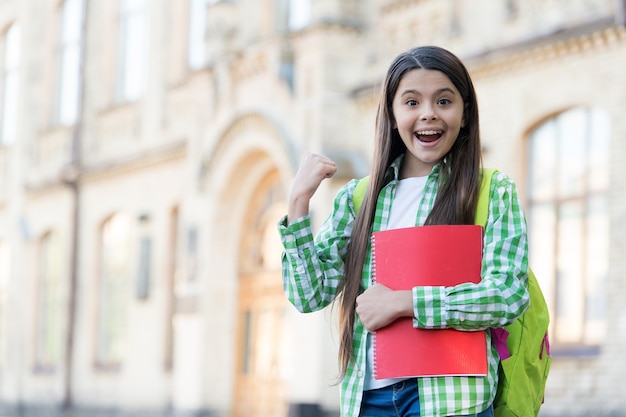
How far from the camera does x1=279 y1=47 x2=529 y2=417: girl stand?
341 cm

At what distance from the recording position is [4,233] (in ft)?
92.4

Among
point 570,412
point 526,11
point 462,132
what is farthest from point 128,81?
point 462,132

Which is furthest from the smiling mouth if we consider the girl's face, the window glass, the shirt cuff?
the window glass

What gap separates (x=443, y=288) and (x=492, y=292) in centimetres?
13

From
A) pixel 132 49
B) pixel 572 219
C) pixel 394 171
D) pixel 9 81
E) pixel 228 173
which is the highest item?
pixel 9 81

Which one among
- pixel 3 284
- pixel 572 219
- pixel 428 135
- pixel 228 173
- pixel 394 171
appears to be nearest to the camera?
pixel 428 135

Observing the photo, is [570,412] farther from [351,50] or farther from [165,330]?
[165,330]

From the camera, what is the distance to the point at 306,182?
12.0 ft

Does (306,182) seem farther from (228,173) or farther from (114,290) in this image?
(114,290)

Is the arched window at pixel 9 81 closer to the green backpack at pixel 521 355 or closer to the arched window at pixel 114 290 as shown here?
the arched window at pixel 114 290

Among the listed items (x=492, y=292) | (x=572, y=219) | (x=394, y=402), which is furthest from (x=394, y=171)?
(x=572, y=219)

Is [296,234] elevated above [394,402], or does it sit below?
above

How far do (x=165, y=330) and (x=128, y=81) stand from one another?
5109 mm

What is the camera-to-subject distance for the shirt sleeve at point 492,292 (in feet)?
11.1
